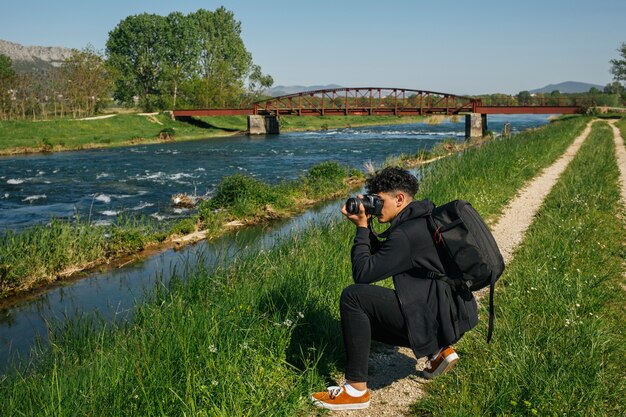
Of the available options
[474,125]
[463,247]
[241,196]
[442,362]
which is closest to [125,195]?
[241,196]

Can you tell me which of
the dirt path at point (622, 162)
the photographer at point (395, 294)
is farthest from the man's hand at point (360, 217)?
the dirt path at point (622, 162)

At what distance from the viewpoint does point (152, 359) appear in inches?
159

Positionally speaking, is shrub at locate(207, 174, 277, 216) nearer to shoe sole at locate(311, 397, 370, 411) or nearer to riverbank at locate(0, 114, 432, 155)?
shoe sole at locate(311, 397, 370, 411)

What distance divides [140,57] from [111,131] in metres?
37.1

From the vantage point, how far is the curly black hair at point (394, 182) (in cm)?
395

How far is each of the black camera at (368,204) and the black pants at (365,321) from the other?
0.54 metres

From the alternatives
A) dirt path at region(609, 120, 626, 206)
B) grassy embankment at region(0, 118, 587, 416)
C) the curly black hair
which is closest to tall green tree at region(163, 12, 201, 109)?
dirt path at region(609, 120, 626, 206)

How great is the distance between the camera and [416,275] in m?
3.86

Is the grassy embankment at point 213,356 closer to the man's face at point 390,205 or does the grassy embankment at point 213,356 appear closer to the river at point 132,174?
the man's face at point 390,205

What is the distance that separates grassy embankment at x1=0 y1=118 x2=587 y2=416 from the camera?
3.74 metres

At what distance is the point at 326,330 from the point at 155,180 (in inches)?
788

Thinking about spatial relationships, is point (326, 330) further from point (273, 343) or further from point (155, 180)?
point (155, 180)

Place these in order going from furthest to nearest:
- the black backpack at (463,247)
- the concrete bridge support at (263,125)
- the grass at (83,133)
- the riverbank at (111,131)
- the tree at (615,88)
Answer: the tree at (615,88) → the concrete bridge support at (263,125) → the riverbank at (111,131) → the grass at (83,133) → the black backpack at (463,247)

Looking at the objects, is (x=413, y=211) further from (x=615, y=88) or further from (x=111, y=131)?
(x=615, y=88)
